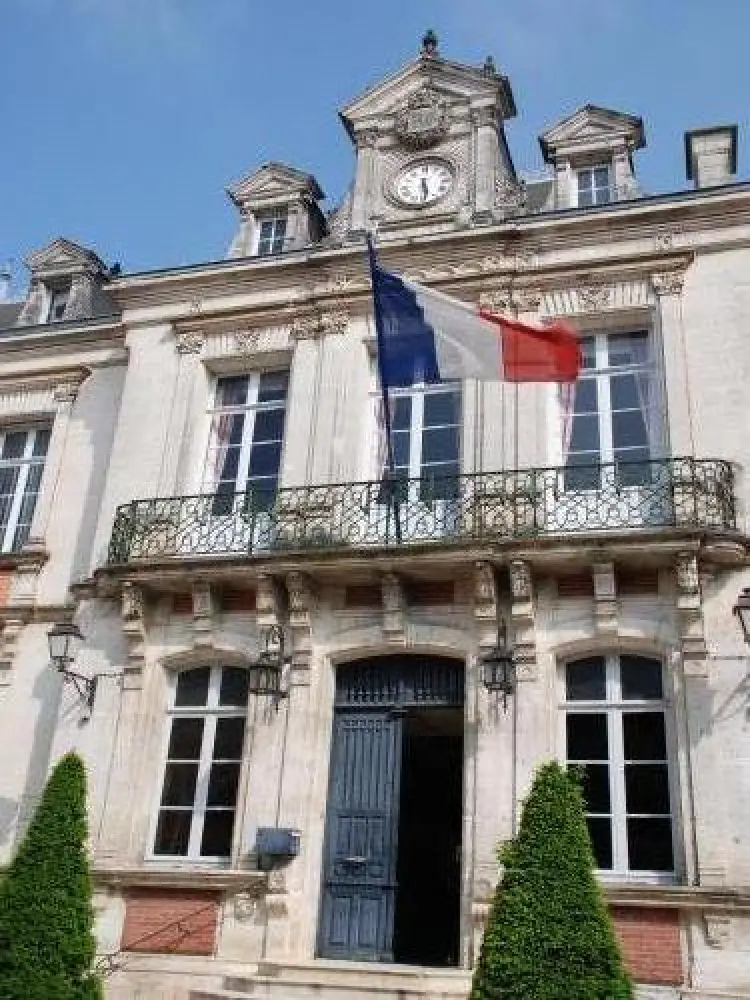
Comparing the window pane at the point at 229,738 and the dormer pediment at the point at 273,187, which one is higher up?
the dormer pediment at the point at 273,187

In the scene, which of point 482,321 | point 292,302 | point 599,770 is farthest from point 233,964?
point 292,302

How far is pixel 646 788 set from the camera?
27.7 ft

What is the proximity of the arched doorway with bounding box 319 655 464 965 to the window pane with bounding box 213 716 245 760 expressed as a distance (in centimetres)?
93

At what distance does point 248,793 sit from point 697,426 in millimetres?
5389

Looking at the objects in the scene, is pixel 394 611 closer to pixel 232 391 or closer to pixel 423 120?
pixel 232 391

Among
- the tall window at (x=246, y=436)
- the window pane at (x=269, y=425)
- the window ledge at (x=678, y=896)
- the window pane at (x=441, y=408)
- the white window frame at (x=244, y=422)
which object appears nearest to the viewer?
the window ledge at (x=678, y=896)

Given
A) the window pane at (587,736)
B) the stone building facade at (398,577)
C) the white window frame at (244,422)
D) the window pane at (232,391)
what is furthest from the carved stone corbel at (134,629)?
the window pane at (587,736)

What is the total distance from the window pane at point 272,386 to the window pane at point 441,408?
1.70 m

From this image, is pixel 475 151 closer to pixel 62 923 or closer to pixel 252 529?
pixel 252 529

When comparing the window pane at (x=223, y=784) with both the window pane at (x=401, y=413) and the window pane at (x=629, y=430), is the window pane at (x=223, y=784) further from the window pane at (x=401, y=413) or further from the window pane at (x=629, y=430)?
the window pane at (x=629, y=430)

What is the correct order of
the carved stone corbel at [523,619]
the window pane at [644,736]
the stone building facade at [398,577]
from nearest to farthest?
the stone building facade at [398,577] < the window pane at [644,736] < the carved stone corbel at [523,619]

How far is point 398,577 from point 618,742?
2407mm

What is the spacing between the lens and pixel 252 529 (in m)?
10.0

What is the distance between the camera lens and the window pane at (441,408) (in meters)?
10.7
